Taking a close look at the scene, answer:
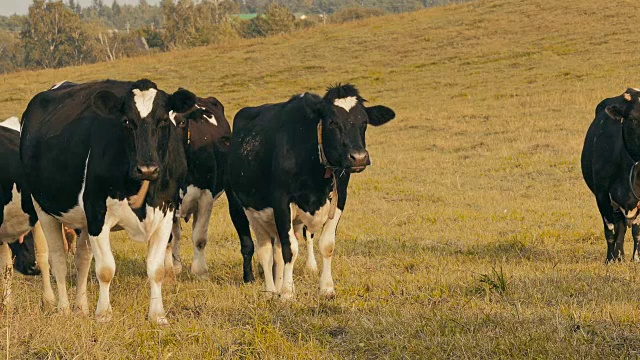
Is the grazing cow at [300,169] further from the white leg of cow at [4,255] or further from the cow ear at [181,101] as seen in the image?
the white leg of cow at [4,255]

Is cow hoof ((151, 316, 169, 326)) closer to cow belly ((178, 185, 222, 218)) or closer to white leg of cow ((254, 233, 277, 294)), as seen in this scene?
white leg of cow ((254, 233, 277, 294))

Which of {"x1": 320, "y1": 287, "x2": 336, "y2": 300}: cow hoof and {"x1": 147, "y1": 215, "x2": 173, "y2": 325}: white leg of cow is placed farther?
{"x1": 320, "y1": 287, "x2": 336, "y2": 300}: cow hoof

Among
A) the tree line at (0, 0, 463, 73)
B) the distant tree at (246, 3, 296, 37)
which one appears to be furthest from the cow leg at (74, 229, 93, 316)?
the distant tree at (246, 3, 296, 37)

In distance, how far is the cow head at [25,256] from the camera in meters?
9.38

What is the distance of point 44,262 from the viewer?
29.3ft

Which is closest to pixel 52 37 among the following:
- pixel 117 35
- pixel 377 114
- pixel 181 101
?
pixel 117 35

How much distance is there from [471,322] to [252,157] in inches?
136

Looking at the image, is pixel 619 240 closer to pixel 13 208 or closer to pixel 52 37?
pixel 13 208

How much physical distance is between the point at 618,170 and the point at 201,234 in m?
5.09

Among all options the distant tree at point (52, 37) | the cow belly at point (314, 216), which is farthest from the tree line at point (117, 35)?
the cow belly at point (314, 216)

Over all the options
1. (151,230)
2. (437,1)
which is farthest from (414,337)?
(437,1)

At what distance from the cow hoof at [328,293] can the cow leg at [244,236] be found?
1.55m

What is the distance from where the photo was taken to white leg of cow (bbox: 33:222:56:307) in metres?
8.57

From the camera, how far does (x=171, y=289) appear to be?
8.93 meters
